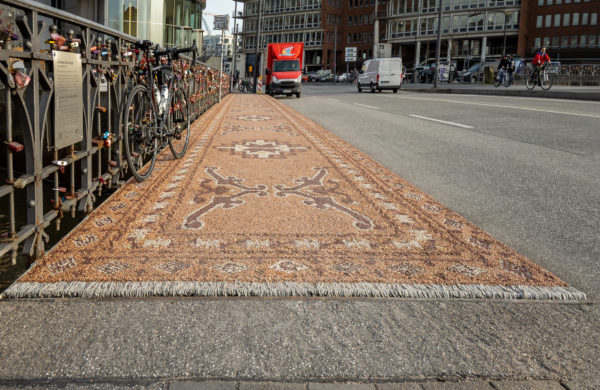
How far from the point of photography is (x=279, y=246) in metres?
3.52

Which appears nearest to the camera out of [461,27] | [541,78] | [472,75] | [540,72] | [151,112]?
[151,112]

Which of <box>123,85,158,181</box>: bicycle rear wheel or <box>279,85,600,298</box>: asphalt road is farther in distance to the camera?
<box>123,85,158,181</box>: bicycle rear wheel

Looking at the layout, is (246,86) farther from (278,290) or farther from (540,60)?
(278,290)

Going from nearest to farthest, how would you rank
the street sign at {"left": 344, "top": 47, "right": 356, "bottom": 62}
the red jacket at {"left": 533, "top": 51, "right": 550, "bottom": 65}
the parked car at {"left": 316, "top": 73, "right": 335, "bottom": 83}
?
the red jacket at {"left": 533, "top": 51, "right": 550, "bottom": 65} < the parked car at {"left": 316, "top": 73, "right": 335, "bottom": 83} < the street sign at {"left": 344, "top": 47, "right": 356, "bottom": 62}

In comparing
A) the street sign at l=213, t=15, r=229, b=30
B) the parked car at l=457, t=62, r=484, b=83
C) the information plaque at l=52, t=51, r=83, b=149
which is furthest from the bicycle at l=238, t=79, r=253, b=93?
the information plaque at l=52, t=51, r=83, b=149

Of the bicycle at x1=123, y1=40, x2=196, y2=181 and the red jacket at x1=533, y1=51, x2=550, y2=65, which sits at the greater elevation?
the red jacket at x1=533, y1=51, x2=550, y2=65

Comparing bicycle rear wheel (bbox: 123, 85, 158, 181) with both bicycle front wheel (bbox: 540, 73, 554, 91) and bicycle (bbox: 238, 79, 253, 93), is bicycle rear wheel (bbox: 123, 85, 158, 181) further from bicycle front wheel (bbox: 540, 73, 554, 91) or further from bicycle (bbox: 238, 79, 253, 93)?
bicycle (bbox: 238, 79, 253, 93)

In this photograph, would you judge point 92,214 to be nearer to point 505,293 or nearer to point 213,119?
point 505,293

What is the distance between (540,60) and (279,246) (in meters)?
23.4

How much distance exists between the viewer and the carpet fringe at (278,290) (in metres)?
2.73

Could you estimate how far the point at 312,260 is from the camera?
128 inches

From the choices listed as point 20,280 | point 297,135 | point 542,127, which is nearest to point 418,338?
point 20,280

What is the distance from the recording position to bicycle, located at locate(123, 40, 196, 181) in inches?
210

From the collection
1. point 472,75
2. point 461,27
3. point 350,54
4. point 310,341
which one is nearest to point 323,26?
point 350,54
